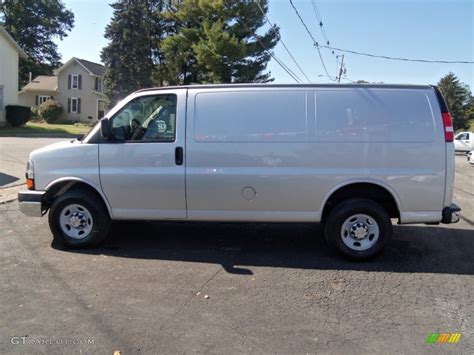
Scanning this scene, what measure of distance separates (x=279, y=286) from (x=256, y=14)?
3138 cm

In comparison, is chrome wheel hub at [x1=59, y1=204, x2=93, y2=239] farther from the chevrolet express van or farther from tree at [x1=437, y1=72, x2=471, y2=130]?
tree at [x1=437, y1=72, x2=471, y2=130]

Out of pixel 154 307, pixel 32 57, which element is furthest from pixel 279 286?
pixel 32 57

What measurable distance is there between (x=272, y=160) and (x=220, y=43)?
27333mm

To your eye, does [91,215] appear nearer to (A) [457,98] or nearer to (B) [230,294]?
(B) [230,294]

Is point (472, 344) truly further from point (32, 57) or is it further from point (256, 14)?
point (32, 57)

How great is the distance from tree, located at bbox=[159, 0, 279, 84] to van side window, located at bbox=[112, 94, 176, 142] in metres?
26.6

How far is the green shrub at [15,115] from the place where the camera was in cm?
3256

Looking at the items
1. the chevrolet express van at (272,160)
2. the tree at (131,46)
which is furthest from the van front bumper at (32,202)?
the tree at (131,46)

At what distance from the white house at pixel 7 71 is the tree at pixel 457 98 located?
188ft

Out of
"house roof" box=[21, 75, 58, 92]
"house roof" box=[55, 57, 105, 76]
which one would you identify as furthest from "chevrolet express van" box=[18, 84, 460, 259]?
"house roof" box=[21, 75, 58, 92]

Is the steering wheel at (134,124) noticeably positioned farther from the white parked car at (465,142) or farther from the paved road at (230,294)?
the white parked car at (465,142)

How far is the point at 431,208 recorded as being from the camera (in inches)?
216

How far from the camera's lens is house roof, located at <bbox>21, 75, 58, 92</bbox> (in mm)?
52875

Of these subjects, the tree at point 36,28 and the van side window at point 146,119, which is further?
the tree at point 36,28
